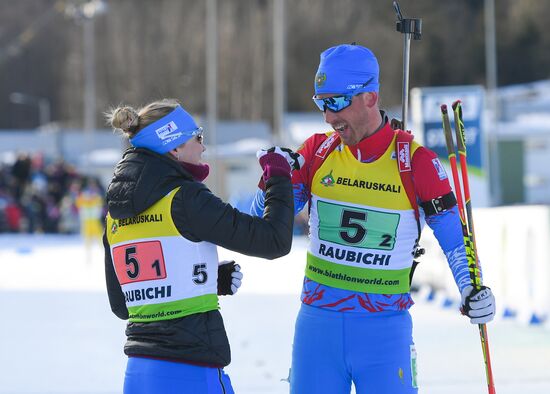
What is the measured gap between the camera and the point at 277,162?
3812 mm

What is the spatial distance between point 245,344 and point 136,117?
5243 millimetres

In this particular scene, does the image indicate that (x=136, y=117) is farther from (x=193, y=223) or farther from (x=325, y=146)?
(x=325, y=146)

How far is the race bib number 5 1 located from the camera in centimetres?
362

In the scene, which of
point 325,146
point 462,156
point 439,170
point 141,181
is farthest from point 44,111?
point 141,181

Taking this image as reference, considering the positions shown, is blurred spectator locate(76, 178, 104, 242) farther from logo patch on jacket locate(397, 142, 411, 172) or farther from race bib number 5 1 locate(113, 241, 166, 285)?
race bib number 5 1 locate(113, 241, 166, 285)

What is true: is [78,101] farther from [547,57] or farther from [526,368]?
[526,368]

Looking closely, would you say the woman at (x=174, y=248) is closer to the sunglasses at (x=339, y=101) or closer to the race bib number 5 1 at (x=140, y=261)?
the race bib number 5 1 at (x=140, y=261)

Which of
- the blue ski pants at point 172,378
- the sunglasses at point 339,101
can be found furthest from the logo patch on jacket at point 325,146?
the blue ski pants at point 172,378

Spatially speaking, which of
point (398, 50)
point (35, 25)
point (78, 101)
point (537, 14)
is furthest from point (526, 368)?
point (35, 25)

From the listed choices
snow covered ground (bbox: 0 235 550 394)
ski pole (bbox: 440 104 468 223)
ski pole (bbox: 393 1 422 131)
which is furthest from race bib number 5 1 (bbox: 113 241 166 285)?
snow covered ground (bbox: 0 235 550 394)

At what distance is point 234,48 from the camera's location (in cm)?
5488

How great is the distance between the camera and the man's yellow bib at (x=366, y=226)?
4.14 metres

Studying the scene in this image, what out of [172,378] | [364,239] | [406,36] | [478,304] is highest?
[406,36]

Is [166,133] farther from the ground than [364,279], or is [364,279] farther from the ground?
[166,133]
